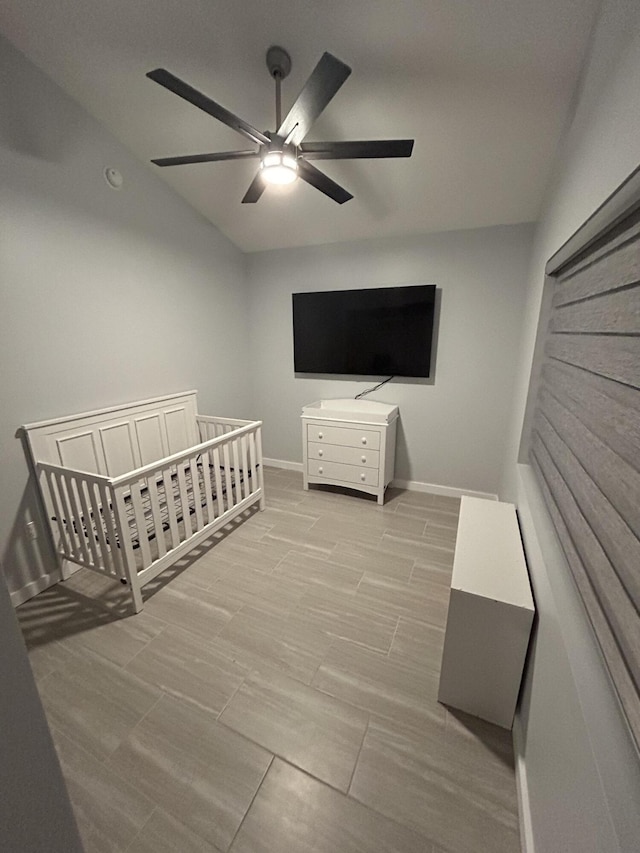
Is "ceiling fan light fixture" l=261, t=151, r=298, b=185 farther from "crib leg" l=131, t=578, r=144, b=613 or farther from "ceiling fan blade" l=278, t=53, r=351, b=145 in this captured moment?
"crib leg" l=131, t=578, r=144, b=613

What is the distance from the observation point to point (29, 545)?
1907mm

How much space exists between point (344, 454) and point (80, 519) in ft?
6.39

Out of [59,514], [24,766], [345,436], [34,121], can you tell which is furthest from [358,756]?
[34,121]

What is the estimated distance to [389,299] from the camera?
2826 mm

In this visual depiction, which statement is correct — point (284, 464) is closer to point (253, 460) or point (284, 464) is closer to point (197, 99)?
point (253, 460)

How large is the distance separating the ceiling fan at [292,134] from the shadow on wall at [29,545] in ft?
6.18

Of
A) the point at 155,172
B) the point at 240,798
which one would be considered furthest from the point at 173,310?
the point at 240,798

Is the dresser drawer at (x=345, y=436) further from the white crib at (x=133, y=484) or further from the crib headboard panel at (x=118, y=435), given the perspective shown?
the crib headboard panel at (x=118, y=435)

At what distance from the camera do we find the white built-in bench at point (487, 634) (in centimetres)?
117

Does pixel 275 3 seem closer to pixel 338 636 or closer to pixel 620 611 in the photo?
pixel 620 611

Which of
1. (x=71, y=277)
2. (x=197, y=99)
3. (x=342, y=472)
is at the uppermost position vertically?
(x=197, y=99)

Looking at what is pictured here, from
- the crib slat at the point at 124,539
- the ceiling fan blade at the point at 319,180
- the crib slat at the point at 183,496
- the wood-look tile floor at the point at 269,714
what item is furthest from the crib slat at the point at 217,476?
the ceiling fan blade at the point at 319,180

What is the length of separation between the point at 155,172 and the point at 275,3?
1.49 metres

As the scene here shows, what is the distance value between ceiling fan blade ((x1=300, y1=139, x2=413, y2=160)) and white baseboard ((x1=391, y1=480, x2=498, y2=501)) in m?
2.51
